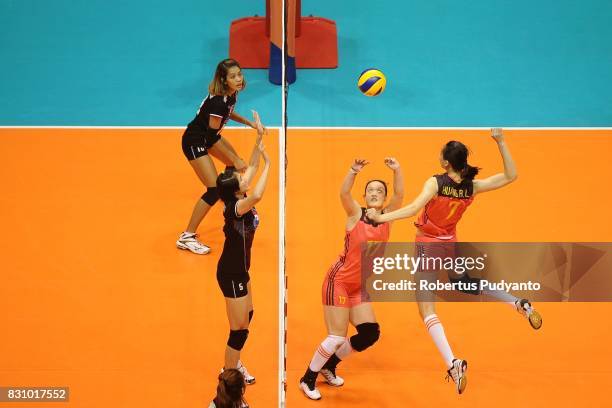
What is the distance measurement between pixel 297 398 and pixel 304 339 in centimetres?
99

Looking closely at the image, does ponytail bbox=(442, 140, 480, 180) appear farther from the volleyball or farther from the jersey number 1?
the volleyball

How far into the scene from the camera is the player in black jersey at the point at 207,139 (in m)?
9.55

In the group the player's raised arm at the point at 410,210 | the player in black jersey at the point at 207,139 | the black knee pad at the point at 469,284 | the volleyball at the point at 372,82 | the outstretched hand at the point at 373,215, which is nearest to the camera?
the player's raised arm at the point at 410,210

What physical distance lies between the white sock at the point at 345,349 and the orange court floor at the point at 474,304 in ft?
1.14

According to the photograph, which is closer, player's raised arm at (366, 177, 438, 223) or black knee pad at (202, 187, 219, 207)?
player's raised arm at (366, 177, 438, 223)

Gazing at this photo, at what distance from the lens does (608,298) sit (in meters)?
9.09

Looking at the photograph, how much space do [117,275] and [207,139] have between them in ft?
6.50

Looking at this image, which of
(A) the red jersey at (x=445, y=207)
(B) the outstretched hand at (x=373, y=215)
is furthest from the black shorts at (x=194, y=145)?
(A) the red jersey at (x=445, y=207)

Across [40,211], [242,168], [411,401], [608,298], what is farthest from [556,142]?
[40,211]

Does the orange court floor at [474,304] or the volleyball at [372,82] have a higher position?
the volleyball at [372,82]

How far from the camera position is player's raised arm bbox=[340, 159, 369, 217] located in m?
7.45

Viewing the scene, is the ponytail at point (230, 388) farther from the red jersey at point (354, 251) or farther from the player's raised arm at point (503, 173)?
the player's raised arm at point (503, 173)
